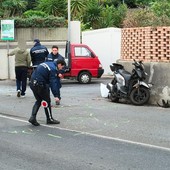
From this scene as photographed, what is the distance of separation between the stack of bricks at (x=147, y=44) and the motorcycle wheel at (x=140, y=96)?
999 mm

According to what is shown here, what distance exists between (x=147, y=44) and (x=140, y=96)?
166cm

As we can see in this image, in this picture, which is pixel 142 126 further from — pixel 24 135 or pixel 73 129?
pixel 24 135

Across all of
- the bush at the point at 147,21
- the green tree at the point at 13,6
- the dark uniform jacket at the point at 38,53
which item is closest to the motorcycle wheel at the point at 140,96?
the bush at the point at 147,21

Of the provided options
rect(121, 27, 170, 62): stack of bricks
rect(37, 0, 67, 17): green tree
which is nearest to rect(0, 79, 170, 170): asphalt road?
rect(121, 27, 170, 62): stack of bricks

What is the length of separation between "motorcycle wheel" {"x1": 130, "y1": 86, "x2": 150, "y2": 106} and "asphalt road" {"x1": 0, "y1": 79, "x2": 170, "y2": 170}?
257mm

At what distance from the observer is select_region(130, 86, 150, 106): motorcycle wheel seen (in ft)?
40.8

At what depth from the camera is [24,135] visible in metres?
8.52

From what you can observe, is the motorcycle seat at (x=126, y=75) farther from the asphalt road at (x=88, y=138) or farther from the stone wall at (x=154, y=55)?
the asphalt road at (x=88, y=138)

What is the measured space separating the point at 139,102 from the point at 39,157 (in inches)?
237

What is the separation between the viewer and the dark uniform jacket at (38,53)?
14.1 m

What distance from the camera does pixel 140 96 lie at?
12469 millimetres

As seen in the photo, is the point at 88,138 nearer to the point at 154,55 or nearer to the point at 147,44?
the point at 154,55

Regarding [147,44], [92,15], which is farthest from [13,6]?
[147,44]

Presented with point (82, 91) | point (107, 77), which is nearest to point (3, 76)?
point (107, 77)
